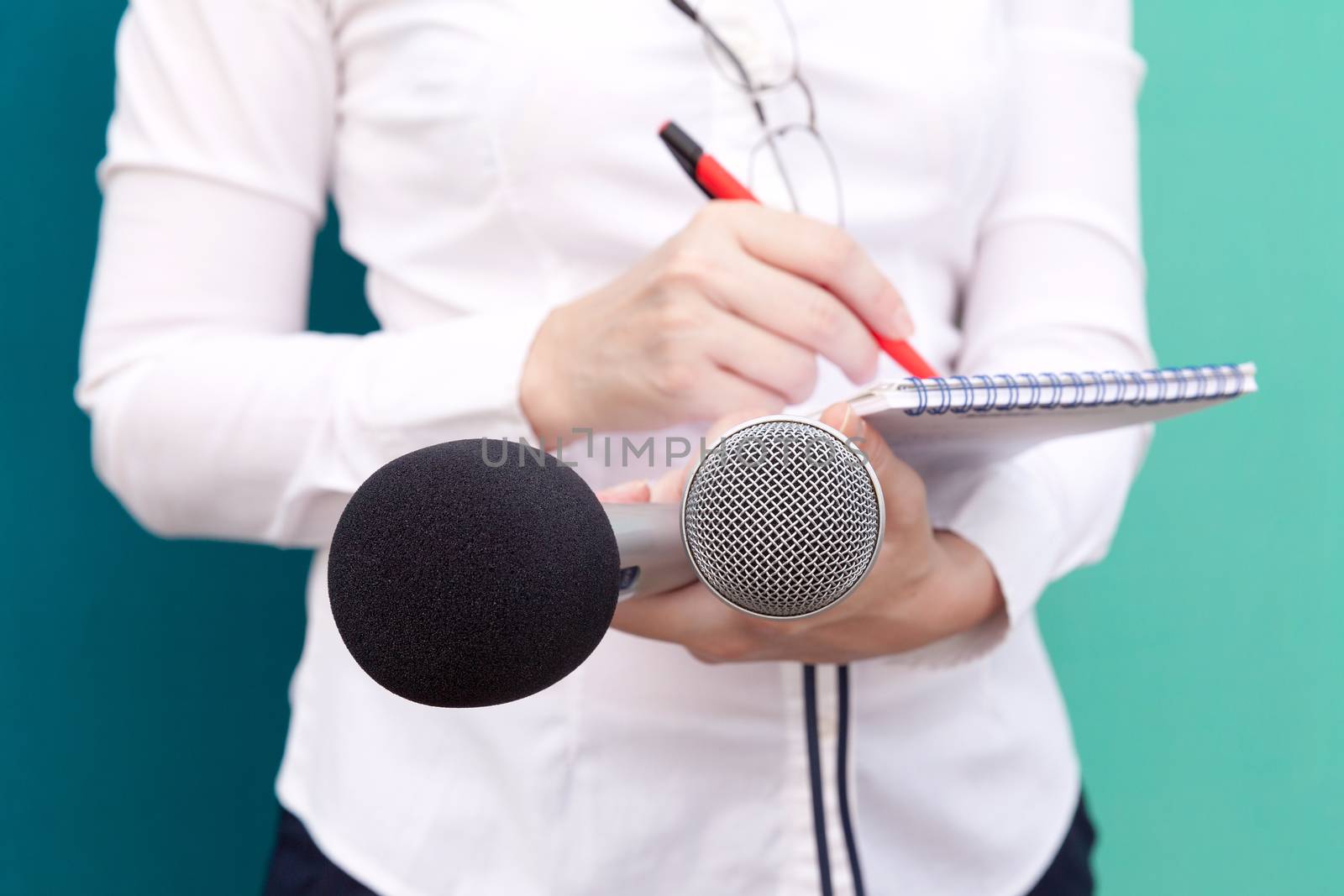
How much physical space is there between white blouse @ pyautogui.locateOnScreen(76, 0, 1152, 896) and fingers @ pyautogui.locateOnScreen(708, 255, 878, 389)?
120mm

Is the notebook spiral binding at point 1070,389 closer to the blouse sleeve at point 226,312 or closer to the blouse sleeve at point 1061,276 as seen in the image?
the blouse sleeve at point 1061,276

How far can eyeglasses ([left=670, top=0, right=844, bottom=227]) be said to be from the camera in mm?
636

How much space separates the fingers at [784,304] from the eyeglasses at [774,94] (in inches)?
6.4

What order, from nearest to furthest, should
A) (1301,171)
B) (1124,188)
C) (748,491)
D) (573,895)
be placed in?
(748,491) → (573,895) → (1124,188) → (1301,171)

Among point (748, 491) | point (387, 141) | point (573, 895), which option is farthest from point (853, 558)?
point (387, 141)

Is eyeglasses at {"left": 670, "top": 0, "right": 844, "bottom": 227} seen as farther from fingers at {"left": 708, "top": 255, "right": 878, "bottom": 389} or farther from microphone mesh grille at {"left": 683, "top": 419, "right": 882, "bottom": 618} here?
microphone mesh grille at {"left": 683, "top": 419, "right": 882, "bottom": 618}

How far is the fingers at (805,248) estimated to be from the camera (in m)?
0.49

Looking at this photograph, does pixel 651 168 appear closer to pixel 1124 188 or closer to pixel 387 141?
pixel 387 141

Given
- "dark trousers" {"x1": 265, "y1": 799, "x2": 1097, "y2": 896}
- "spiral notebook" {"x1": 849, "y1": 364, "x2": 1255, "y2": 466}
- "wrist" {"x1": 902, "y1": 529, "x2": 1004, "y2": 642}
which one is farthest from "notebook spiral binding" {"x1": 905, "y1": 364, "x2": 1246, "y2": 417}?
"dark trousers" {"x1": 265, "y1": 799, "x2": 1097, "y2": 896}

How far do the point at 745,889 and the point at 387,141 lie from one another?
1.69 ft

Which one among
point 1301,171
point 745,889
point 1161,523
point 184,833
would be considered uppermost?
point 1301,171

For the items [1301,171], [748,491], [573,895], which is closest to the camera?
[748,491]

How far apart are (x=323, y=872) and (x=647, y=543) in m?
0.43

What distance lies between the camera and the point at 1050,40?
784 mm
